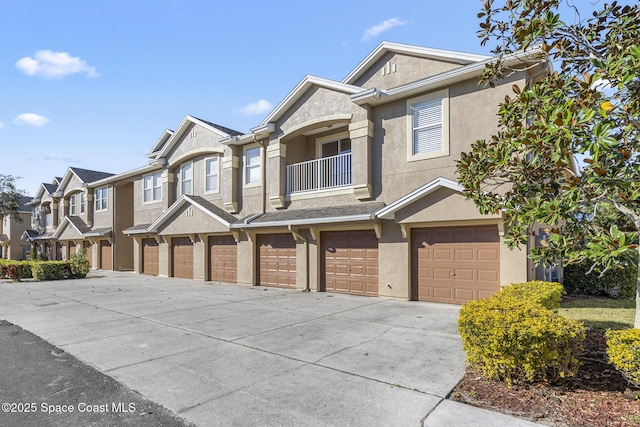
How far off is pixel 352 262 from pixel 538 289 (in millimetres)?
7166

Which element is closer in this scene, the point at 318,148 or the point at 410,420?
the point at 410,420

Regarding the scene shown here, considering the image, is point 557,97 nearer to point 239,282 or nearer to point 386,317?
point 386,317

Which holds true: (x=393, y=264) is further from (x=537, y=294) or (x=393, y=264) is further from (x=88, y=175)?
(x=88, y=175)

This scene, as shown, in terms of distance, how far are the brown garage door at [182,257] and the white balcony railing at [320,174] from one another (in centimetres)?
819

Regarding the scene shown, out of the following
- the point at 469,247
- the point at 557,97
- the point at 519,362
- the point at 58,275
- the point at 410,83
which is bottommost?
the point at 58,275

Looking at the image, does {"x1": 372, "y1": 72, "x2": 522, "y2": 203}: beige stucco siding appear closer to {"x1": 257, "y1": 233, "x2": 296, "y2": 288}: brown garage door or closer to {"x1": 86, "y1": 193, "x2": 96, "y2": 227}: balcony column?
{"x1": 257, "y1": 233, "x2": 296, "y2": 288}: brown garage door

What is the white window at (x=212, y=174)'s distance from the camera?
64.8 feet

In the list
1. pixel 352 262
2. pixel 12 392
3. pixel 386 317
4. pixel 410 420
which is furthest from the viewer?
pixel 352 262

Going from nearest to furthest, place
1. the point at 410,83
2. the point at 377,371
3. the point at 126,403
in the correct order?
the point at 126,403
the point at 377,371
the point at 410,83

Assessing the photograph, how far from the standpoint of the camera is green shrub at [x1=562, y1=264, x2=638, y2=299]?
12.7 metres

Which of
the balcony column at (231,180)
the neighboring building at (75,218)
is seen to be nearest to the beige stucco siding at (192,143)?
the balcony column at (231,180)

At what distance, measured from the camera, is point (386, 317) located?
967cm

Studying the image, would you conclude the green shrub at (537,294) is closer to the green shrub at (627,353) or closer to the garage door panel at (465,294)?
the green shrub at (627,353)

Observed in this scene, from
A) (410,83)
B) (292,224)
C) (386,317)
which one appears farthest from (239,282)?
(410,83)
